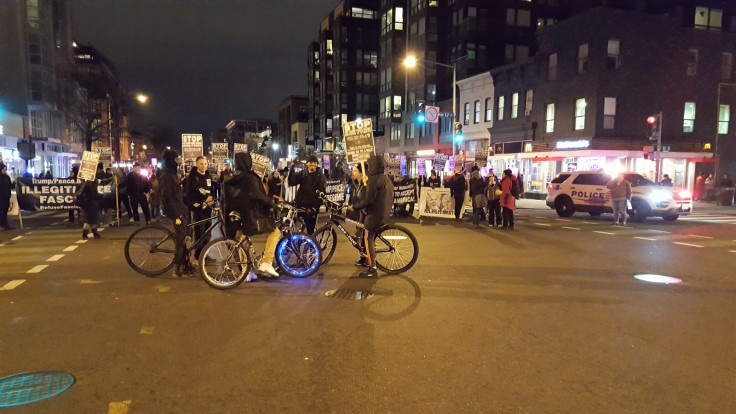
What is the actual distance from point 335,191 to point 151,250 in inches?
266

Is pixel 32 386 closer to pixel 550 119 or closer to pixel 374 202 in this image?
pixel 374 202

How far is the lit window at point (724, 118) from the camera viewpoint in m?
30.9

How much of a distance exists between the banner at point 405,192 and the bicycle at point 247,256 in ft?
25.5

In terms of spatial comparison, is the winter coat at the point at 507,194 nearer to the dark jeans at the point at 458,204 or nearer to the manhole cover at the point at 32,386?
the dark jeans at the point at 458,204

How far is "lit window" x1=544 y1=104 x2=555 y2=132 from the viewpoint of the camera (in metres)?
31.0

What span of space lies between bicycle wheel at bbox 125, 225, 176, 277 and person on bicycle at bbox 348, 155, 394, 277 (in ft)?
9.42

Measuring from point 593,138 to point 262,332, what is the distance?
2678 cm

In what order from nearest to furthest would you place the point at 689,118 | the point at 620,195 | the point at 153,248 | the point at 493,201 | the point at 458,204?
the point at 153,248
the point at 493,201
the point at 620,195
the point at 458,204
the point at 689,118

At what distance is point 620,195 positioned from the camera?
50.1ft

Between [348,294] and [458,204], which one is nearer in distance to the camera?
[348,294]

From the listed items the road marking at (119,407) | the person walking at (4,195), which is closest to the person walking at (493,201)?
the road marking at (119,407)

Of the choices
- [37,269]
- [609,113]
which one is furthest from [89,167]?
[609,113]

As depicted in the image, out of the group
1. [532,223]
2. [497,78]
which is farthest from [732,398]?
[497,78]

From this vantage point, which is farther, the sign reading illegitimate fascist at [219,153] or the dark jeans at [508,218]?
the sign reading illegitimate fascist at [219,153]
